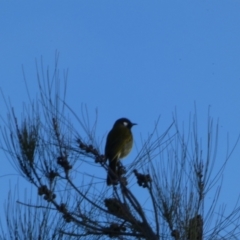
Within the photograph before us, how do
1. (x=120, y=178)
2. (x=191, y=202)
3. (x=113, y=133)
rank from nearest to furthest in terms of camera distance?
1. (x=191, y=202)
2. (x=120, y=178)
3. (x=113, y=133)

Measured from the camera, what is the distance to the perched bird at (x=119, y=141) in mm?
6535

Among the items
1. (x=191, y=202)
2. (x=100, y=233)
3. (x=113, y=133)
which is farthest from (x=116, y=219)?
(x=113, y=133)

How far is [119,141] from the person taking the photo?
802cm

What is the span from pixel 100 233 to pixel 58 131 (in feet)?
2.37

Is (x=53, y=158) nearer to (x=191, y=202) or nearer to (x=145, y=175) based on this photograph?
(x=145, y=175)

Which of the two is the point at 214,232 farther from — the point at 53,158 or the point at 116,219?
the point at 53,158

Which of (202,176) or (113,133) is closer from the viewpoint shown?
(202,176)

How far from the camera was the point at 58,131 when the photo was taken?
16.3ft

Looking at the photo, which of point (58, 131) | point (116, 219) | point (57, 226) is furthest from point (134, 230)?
point (58, 131)

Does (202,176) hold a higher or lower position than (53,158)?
lower

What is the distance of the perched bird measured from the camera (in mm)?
6535

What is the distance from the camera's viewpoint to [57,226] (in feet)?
15.7

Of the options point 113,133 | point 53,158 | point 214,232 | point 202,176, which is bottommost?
point 214,232

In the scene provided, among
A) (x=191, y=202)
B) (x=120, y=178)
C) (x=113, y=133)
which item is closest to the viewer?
(x=191, y=202)
